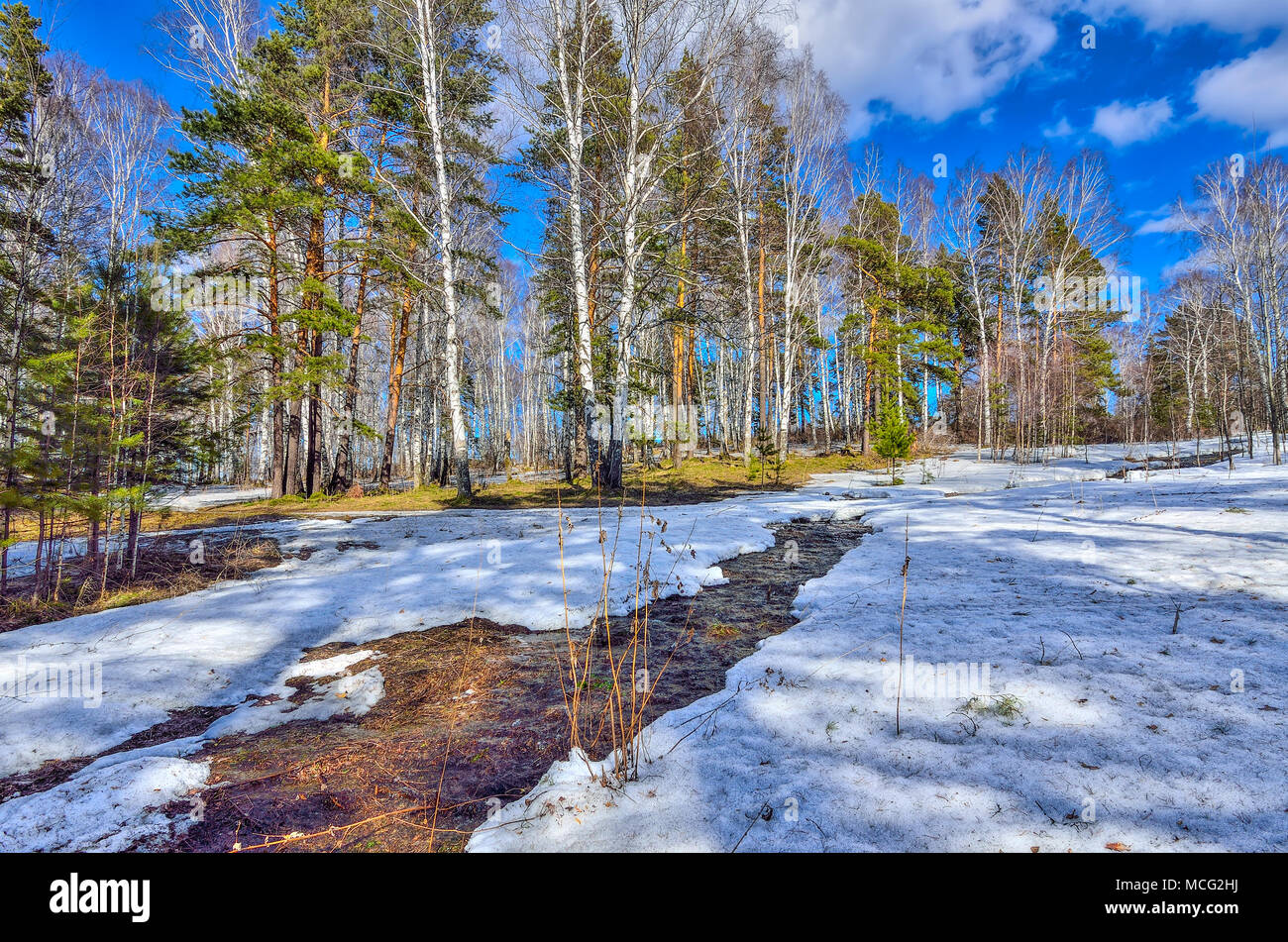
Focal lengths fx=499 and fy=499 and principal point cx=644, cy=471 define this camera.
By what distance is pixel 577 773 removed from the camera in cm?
216

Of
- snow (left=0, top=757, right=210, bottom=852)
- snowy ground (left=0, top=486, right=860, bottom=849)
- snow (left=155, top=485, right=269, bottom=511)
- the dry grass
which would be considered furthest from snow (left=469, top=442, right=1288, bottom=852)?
snow (left=155, top=485, right=269, bottom=511)

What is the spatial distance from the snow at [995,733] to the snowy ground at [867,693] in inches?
0.5

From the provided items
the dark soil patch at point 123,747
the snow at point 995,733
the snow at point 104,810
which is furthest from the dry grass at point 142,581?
the snow at point 995,733

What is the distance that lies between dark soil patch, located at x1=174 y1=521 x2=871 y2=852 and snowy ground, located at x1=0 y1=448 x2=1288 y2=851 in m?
0.19

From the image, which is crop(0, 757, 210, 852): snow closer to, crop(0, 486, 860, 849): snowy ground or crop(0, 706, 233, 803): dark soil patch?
crop(0, 486, 860, 849): snowy ground

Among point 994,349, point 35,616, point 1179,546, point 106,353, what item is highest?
point 994,349

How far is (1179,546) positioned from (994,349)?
84.1 feet

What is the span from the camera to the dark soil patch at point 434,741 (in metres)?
2.01

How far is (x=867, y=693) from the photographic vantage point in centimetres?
276

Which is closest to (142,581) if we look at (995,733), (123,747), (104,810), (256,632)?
(256,632)

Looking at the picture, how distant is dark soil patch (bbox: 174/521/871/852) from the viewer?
2008mm

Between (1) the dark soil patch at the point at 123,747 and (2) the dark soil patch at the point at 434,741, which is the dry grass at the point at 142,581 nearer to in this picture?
(2) the dark soil patch at the point at 434,741
